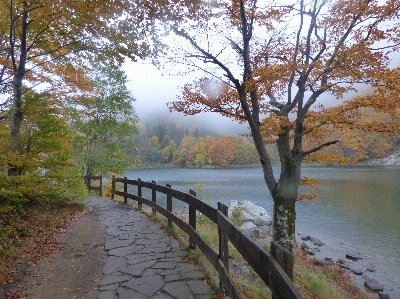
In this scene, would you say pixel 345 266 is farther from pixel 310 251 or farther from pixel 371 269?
pixel 310 251

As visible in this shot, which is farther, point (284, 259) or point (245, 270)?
point (245, 270)

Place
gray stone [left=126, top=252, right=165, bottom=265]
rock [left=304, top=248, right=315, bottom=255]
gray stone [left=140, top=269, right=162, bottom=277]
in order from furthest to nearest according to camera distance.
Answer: rock [left=304, top=248, right=315, bottom=255]
gray stone [left=126, top=252, right=165, bottom=265]
gray stone [left=140, top=269, right=162, bottom=277]

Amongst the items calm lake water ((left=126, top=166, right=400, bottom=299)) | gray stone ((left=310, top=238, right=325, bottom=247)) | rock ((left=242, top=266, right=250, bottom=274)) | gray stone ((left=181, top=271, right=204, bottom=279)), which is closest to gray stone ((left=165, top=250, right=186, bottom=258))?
gray stone ((left=181, top=271, right=204, bottom=279))

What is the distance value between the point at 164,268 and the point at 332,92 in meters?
6.75

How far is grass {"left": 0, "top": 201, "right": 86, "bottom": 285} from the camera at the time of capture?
180 inches

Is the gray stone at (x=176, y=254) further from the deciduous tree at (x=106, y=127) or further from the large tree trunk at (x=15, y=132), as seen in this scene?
the deciduous tree at (x=106, y=127)

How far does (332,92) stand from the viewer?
7895 millimetres

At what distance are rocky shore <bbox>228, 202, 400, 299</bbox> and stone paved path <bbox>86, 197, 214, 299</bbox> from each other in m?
2.18

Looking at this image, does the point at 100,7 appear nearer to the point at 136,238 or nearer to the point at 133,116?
the point at 136,238

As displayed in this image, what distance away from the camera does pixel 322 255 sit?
11.9 meters

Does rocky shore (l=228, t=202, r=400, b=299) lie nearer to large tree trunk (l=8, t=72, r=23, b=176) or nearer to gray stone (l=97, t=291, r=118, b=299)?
gray stone (l=97, t=291, r=118, b=299)

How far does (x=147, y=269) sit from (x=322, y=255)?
10.3 m

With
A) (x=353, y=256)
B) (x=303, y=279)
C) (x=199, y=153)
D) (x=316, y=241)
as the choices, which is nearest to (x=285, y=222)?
(x=303, y=279)

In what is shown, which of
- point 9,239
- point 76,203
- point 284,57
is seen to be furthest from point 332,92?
point 76,203
